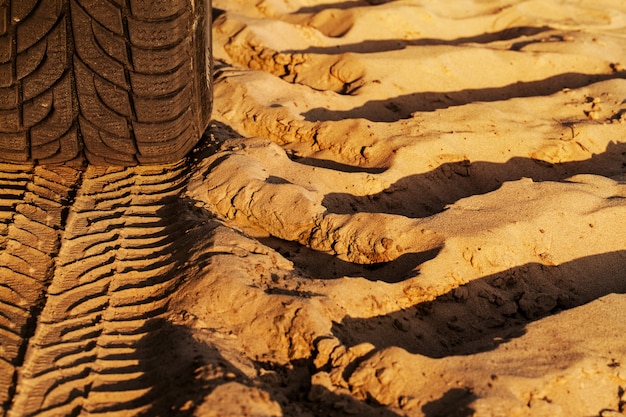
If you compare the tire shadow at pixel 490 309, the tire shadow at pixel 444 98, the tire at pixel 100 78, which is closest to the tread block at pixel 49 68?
the tire at pixel 100 78

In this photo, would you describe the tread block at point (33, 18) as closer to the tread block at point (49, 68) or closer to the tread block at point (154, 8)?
the tread block at point (49, 68)

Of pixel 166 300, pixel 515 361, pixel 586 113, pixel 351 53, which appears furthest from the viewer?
pixel 351 53

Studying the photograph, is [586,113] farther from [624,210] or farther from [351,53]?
[351,53]

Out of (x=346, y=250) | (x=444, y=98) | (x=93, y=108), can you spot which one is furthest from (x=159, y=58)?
(x=444, y=98)

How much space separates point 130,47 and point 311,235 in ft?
3.01

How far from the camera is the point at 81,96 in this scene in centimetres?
263

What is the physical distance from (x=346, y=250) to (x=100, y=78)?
3.50 feet

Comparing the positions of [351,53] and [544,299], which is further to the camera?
[351,53]

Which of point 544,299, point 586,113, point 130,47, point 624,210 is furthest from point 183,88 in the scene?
point 586,113

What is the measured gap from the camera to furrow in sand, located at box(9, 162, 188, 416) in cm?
196

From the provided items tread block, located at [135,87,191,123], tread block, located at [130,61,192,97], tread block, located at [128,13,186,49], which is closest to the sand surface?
tread block, located at [135,87,191,123]

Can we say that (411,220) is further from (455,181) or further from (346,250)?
(455,181)

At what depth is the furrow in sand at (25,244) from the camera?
2111 millimetres

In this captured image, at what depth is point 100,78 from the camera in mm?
2604
